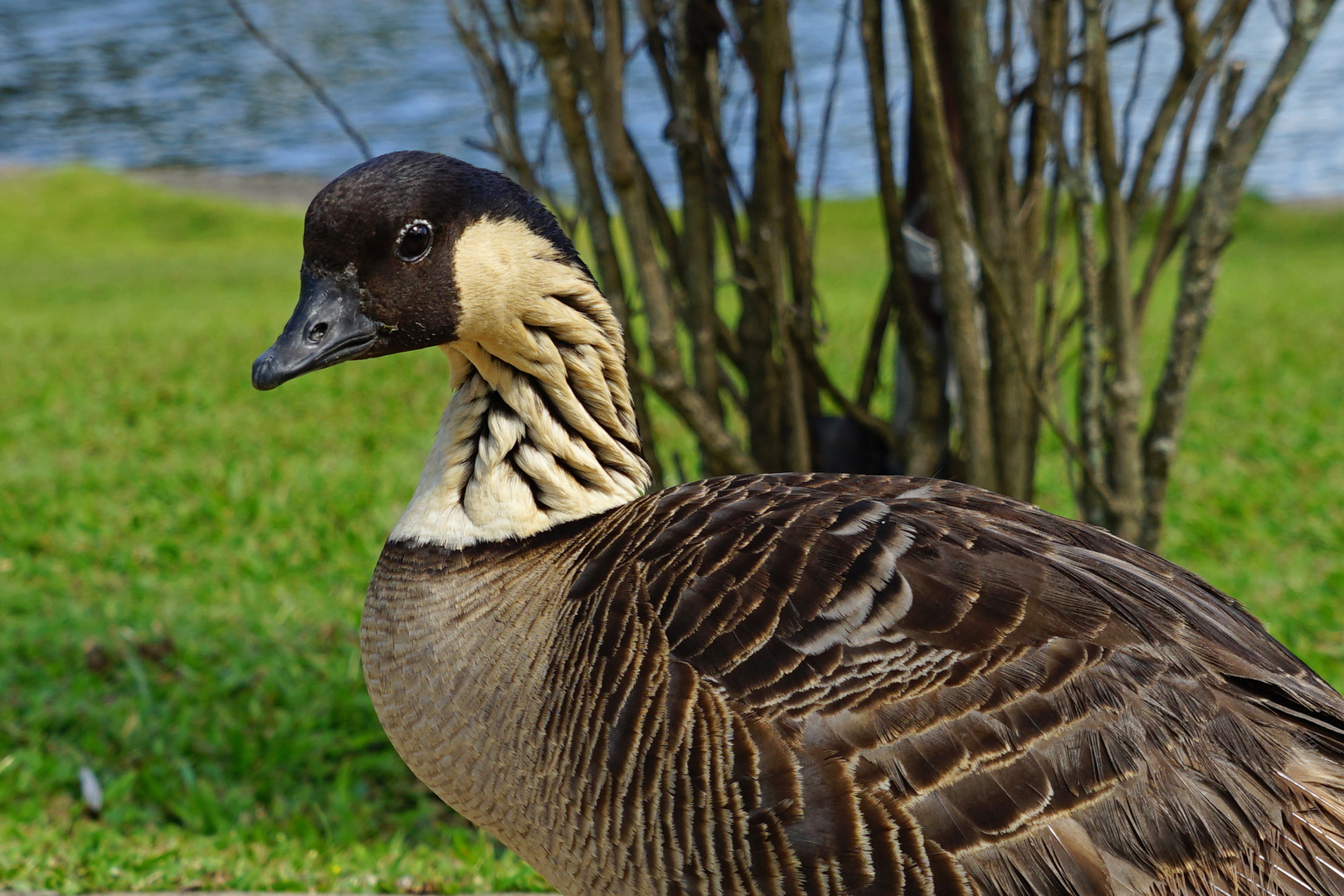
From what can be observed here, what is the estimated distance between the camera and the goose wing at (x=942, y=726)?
1975mm

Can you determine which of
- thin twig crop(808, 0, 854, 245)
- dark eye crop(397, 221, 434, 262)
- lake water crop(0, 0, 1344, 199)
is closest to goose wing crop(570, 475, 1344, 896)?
dark eye crop(397, 221, 434, 262)

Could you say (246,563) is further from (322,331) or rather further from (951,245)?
(951,245)

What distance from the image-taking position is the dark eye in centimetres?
226

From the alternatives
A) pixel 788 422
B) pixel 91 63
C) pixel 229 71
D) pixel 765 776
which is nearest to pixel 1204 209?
pixel 788 422

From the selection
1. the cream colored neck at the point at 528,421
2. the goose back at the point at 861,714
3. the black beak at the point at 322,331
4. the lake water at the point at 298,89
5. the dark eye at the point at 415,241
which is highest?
the dark eye at the point at 415,241

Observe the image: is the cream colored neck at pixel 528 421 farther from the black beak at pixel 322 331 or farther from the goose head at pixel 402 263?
the black beak at pixel 322 331

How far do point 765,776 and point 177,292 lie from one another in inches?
460

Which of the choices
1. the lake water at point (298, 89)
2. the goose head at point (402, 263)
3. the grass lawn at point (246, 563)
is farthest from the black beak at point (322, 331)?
the lake water at point (298, 89)

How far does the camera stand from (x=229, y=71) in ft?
77.1

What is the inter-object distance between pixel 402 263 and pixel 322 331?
0.62 ft

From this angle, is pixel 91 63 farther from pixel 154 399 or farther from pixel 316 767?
pixel 316 767

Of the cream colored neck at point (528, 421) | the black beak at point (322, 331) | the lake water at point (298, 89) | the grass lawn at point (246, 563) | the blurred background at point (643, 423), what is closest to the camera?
the black beak at point (322, 331)

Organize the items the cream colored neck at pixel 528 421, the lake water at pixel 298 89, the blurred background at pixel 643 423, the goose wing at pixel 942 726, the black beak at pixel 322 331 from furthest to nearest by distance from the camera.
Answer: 1. the lake water at pixel 298 89
2. the blurred background at pixel 643 423
3. the cream colored neck at pixel 528 421
4. the black beak at pixel 322 331
5. the goose wing at pixel 942 726

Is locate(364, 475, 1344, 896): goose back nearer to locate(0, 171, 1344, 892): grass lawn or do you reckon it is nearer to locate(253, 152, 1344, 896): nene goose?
locate(253, 152, 1344, 896): nene goose
